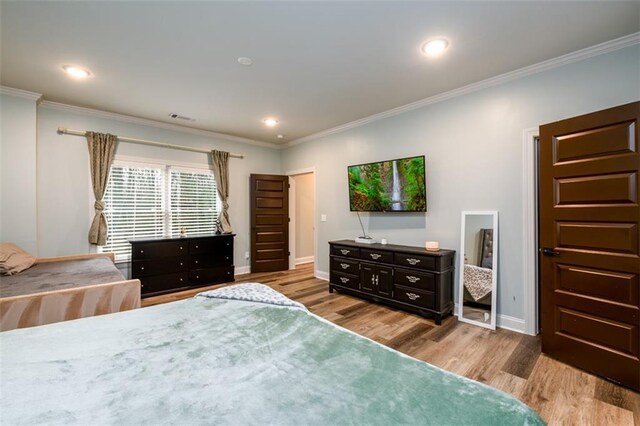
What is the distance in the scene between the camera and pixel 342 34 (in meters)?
2.32

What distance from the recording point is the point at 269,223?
5.73 m

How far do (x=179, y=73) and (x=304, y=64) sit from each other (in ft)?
4.46

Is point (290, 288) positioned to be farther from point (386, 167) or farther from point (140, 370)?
point (140, 370)

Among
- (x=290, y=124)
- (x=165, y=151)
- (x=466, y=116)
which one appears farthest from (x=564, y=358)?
(x=165, y=151)

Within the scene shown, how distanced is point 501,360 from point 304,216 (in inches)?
193

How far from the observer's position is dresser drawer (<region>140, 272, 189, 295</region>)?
4117mm

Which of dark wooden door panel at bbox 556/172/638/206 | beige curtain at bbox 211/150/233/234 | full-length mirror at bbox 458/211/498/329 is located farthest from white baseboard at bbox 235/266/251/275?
dark wooden door panel at bbox 556/172/638/206

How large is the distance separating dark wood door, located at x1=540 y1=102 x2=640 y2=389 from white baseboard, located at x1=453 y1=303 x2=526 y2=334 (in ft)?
1.56

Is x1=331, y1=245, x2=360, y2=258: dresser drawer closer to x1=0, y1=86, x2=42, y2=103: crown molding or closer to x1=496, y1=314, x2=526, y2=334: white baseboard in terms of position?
x1=496, y1=314, x2=526, y2=334: white baseboard

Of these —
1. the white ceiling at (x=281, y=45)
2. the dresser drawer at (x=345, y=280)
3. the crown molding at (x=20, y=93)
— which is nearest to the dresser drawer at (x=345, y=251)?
the dresser drawer at (x=345, y=280)

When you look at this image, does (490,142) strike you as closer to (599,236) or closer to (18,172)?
(599,236)

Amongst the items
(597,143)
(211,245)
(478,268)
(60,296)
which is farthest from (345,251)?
(60,296)

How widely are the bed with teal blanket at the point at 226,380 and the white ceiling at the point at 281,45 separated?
86.1 inches

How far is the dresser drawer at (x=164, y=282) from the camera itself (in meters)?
4.12
